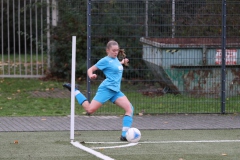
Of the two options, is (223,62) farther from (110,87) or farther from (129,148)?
(129,148)

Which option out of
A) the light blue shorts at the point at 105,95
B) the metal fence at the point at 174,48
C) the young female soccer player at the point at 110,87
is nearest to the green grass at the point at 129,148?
the young female soccer player at the point at 110,87

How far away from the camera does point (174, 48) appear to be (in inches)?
560

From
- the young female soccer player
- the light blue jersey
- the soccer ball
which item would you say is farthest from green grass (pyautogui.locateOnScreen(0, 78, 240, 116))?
the soccer ball

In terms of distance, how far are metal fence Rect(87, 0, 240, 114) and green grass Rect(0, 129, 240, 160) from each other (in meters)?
2.73

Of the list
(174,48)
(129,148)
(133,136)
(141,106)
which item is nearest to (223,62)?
(174,48)

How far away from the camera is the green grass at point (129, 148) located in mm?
8141

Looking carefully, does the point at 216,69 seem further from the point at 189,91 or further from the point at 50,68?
the point at 50,68

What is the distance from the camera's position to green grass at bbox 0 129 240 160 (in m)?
8.14

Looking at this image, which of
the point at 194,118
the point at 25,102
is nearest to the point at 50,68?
the point at 25,102

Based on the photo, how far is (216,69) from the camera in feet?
46.8

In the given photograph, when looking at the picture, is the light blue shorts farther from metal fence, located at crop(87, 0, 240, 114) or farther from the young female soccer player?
metal fence, located at crop(87, 0, 240, 114)

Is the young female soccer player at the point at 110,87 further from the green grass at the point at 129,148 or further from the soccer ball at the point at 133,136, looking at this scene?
the green grass at the point at 129,148

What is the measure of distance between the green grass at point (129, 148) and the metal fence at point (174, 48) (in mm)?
2729

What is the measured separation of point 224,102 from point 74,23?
5.80 m
